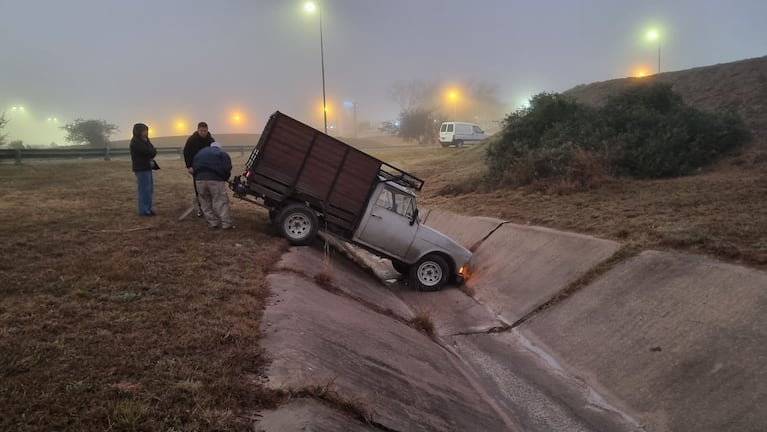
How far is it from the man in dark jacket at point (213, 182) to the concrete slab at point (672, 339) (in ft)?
20.9

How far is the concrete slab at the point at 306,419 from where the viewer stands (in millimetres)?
3561

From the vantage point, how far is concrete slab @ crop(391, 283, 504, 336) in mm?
9523

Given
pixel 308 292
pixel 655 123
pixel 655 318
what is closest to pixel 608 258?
pixel 655 318

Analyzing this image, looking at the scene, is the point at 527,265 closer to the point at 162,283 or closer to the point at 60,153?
the point at 162,283

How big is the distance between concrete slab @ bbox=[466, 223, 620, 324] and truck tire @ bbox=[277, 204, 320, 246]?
3.83 metres

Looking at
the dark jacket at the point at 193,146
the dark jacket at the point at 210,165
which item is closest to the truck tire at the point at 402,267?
the dark jacket at the point at 210,165

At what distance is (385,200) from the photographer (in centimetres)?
1123

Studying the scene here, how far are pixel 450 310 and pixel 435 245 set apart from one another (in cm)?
156

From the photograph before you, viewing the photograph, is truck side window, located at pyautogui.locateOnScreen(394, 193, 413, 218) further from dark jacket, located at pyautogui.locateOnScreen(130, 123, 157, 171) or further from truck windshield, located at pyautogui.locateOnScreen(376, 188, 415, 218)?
dark jacket, located at pyautogui.locateOnScreen(130, 123, 157, 171)

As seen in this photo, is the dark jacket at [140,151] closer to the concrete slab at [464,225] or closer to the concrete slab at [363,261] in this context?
the concrete slab at [363,261]

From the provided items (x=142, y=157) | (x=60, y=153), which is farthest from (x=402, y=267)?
(x=60, y=153)

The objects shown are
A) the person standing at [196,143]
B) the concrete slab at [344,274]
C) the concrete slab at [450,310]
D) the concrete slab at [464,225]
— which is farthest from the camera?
the concrete slab at [464,225]

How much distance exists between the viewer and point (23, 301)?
533 centimetres

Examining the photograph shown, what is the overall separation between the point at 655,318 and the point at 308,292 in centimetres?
488
